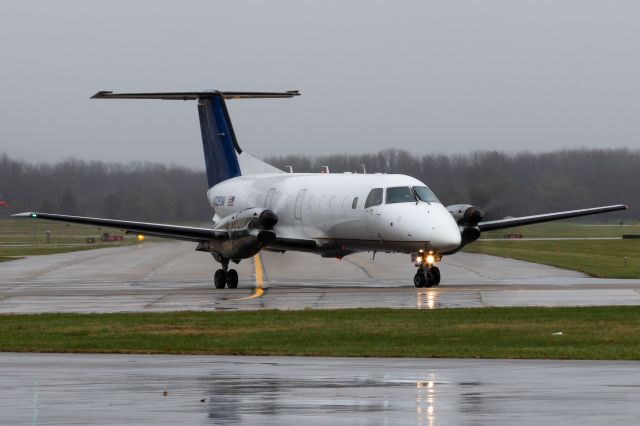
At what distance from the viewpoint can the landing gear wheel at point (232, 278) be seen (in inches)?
1511

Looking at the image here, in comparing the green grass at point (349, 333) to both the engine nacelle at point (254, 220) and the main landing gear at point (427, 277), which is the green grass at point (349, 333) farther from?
the engine nacelle at point (254, 220)

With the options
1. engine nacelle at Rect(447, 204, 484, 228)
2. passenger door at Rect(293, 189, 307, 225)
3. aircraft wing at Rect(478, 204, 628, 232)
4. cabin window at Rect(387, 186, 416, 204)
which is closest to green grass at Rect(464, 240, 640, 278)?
aircraft wing at Rect(478, 204, 628, 232)

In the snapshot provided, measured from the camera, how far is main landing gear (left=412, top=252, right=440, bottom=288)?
1411 inches

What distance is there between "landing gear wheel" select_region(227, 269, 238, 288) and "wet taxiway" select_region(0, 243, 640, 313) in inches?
13.9

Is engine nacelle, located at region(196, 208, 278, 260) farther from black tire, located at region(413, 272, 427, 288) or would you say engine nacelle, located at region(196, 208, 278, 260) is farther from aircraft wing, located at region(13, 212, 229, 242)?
black tire, located at region(413, 272, 427, 288)

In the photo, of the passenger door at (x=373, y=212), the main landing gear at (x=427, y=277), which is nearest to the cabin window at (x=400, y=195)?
the passenger door at (x=373, y=212)

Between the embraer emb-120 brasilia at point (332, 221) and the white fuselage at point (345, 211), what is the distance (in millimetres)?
28

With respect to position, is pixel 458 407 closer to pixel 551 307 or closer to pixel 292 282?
pixel 551 307

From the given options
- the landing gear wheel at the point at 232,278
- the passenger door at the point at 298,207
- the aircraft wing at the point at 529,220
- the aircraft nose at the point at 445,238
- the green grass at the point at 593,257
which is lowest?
the green grass at the point at 593,257

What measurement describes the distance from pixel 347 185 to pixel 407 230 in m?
4.04

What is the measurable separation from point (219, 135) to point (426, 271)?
12.5 m

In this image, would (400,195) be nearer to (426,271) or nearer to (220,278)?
(426,271)

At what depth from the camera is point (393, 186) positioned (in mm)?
36719

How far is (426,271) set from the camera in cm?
3588
